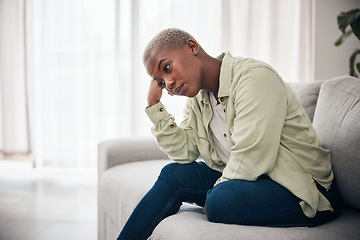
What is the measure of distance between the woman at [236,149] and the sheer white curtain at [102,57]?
1950mm

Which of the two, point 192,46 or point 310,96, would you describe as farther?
point 310,96

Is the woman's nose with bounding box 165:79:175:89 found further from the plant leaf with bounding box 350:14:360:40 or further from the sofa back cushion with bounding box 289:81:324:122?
the plant leaf with bounding box 350:14:360:40

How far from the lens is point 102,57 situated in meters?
3.16

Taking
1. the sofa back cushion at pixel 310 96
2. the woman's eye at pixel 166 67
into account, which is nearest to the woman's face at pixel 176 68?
the woman's eye at pixel 166 67

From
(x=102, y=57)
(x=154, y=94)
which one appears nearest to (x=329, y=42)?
(x=102, y=57)

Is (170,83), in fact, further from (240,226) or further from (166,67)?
(240,226)

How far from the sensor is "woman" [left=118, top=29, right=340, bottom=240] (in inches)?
33.3

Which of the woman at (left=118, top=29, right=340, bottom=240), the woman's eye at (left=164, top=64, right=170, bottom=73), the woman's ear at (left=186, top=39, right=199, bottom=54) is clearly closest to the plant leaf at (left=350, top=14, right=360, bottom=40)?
the woman at (left=118, top=29, right=340, bottom=240)

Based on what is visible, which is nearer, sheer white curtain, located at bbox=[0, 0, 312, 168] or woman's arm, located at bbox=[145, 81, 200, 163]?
woman's arm, located at bbox=[145, 81, 200, 163]

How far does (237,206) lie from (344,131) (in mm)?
426

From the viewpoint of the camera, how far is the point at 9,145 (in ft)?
10.9

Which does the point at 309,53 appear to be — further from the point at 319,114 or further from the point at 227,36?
the point at 319,114

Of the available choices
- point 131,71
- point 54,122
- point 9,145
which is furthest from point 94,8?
point 9,145

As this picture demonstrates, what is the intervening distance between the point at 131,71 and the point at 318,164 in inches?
96.3
